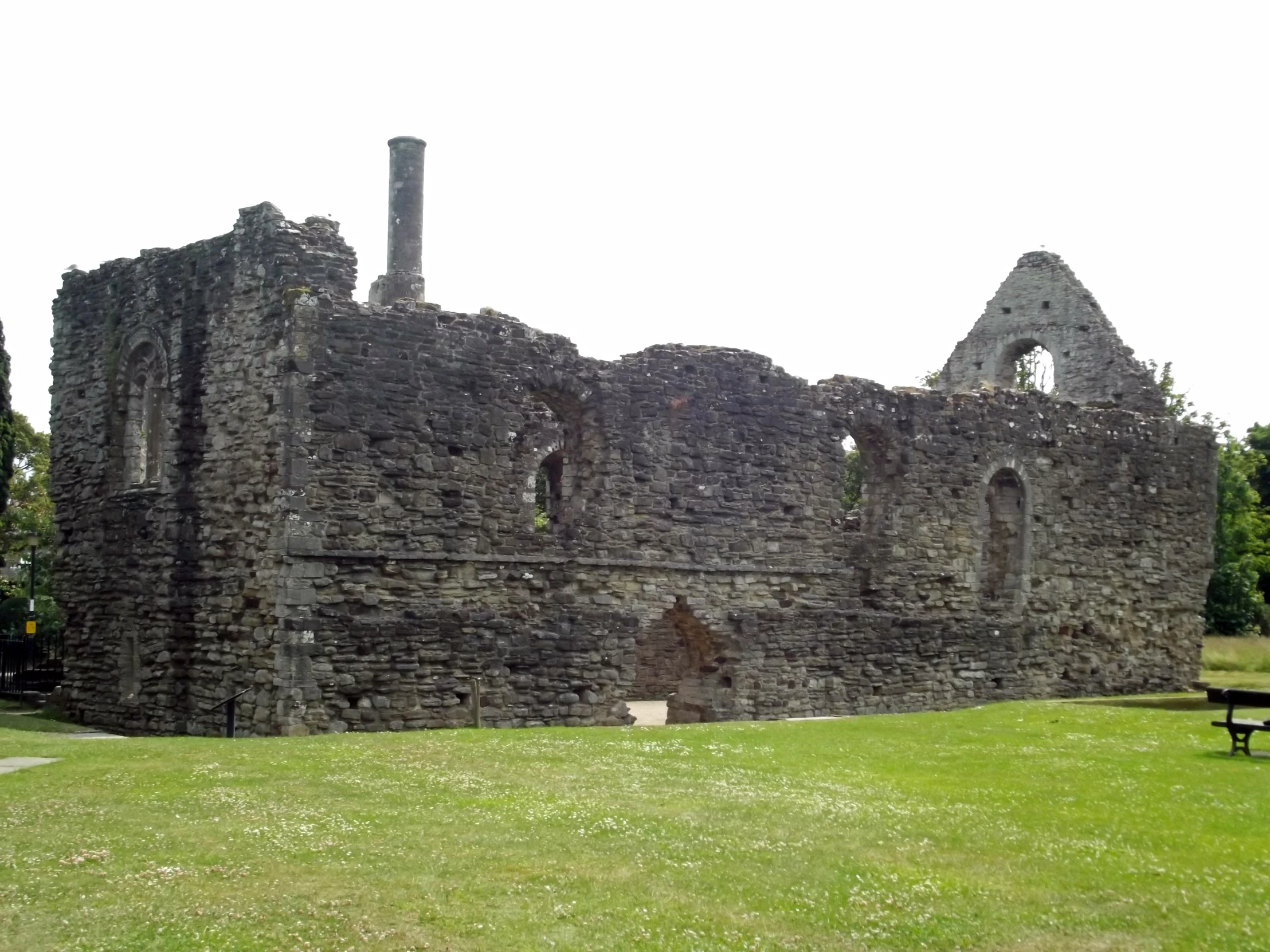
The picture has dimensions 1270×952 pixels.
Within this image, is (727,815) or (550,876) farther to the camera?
(727,815)

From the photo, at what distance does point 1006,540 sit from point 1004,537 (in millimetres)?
69

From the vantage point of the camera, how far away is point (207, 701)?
19.1m

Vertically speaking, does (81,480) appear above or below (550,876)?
above

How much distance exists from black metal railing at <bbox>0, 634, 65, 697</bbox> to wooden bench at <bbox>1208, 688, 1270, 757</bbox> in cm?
1715

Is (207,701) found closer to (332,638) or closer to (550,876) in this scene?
(332,638)

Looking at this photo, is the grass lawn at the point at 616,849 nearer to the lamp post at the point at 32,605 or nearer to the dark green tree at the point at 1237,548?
the lamp post at the point at 32,605

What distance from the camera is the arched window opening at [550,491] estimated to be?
21.9 metres

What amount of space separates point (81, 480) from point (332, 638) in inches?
260

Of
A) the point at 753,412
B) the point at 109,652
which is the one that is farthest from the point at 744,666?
the point at 109,652

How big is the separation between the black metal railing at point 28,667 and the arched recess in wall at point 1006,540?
1609 cm

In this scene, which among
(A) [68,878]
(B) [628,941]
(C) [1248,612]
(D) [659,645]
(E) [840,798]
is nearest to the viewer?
(B) [628,941]

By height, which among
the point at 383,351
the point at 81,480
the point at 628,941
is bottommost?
the point at 628,941

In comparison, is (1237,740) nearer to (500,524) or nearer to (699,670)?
(699,670)

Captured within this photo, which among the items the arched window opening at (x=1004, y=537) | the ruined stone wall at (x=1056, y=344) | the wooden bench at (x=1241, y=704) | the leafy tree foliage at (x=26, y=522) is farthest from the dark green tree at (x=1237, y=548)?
the leafy tree foliage at (x=26, y=522)
